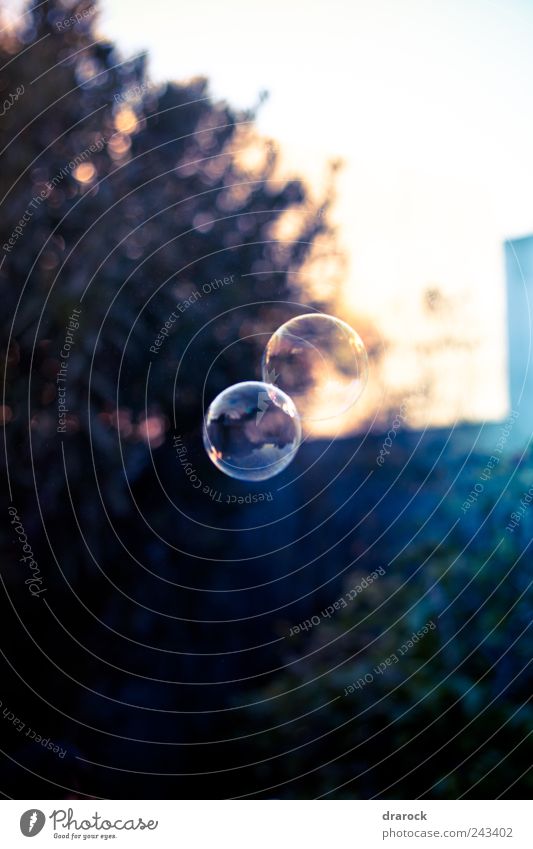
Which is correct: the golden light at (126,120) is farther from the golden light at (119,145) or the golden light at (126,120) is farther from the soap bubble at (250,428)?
the soap bubble at (250,428)

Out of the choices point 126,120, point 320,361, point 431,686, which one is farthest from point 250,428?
point 126,120

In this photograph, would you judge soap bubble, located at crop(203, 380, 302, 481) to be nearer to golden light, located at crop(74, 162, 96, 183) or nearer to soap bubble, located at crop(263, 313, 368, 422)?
soap bubble, located at crop(263, 313, 368, 422)

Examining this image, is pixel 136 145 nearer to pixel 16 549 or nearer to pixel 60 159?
pixel 60 159

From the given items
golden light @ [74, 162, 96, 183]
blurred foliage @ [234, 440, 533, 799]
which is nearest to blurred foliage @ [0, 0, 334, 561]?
golden light @ [74, 162, 96, 183]

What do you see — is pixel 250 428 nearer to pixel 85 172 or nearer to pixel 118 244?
pixel 118 244

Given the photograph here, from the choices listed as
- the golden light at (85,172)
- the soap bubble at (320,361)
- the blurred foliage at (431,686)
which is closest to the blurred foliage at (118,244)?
the golden light at (85,172)
